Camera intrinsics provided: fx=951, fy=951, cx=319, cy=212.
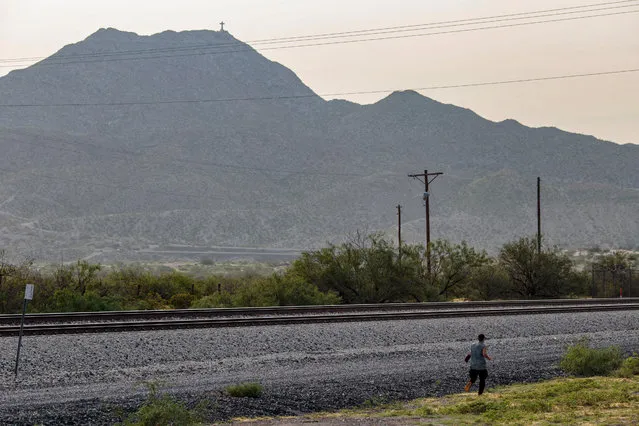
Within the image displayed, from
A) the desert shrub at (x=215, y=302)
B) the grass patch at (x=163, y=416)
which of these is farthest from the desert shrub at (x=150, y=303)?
the grass patch at (x=163, y=416)

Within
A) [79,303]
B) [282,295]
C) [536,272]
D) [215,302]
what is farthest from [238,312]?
[536,272]

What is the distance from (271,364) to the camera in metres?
20.4

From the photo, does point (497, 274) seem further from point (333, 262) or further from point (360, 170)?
point (360, 170)

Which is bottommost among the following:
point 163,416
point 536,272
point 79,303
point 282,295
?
point 163,416

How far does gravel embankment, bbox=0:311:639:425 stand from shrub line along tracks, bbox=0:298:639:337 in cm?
112

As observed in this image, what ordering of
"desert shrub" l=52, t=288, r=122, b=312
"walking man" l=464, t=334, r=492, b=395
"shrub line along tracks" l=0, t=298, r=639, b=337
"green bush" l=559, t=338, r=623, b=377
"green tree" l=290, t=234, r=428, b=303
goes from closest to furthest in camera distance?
"walking man" l=464, t=334, r=492, b=395 → "green bush" l=559, t=338, r=623, b=377 → "shrub line along tracks" l=0, t=298, r=639, b=337 → "desert shrub" l=52, t=288, r=122, b=312 → "green tree" l=290, t=234, r=428, b=303

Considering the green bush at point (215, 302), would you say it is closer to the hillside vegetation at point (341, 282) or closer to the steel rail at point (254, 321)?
the hillside vegetation at point (341, 282)

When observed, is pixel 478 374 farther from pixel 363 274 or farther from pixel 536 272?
pixel 536 272

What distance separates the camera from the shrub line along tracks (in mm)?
24375

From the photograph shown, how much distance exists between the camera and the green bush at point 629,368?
19.4m

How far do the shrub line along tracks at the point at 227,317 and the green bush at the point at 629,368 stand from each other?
9899mm

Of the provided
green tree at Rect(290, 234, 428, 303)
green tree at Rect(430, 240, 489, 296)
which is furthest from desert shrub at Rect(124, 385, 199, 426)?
green tree at Rect(430, 240, 489, 296)

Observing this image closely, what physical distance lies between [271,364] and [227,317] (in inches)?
361

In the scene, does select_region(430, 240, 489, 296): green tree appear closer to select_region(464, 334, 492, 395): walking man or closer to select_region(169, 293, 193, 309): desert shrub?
select_region(169, 293, 193, 309): desert shrub
